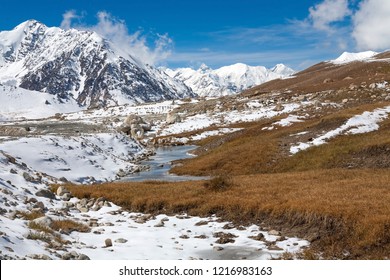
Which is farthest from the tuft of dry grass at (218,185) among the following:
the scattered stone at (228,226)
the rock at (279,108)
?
the rock at (279,108)

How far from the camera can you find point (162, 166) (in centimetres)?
5962

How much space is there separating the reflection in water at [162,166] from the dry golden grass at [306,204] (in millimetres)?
13467

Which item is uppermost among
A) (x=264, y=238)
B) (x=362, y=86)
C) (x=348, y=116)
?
(x=362, y=86)

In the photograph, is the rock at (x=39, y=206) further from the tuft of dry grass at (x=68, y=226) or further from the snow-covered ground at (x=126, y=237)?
the tuft of dry grass at (x=68, y=226)

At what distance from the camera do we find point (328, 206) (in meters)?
20.2

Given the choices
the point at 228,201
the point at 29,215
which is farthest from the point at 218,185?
the point at 29,215

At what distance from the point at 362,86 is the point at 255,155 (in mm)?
68723

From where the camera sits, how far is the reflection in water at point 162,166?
4909 centimetres

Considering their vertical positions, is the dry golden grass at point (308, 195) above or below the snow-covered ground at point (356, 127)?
below

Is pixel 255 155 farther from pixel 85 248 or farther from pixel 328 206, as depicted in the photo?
pixel 85 248

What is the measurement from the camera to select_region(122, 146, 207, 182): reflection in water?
49.1 meters

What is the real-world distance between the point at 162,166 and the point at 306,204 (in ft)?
130
